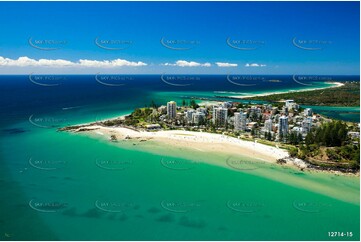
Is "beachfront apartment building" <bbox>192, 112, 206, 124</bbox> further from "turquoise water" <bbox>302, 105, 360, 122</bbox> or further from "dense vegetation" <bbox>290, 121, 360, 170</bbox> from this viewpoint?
"turquoise water" <bbox>302, 105, 360, 122</bbox>

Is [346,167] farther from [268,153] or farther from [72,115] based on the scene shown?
[72,115]

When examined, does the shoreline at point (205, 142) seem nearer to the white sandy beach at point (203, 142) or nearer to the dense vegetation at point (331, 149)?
the white sandy beach at point (203, 142)

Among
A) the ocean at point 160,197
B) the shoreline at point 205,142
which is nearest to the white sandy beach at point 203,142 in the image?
the shoreline at point 205,142

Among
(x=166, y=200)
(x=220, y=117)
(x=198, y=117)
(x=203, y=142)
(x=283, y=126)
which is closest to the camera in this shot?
(x=166, y=200)

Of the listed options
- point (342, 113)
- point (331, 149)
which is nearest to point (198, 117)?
point (331, 149)

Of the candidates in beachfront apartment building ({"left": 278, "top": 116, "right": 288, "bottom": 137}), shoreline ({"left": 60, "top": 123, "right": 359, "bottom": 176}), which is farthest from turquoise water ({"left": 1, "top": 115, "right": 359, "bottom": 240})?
beachfront apartment building ({"left": 278, "top": 116, "right": 288, "bottom": 137})

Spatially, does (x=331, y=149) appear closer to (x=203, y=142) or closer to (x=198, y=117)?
(x=203, y=142)

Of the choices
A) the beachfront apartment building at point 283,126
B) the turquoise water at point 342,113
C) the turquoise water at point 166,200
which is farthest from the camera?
the turquoise water at point 342,113

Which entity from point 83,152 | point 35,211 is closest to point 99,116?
point 83,152
